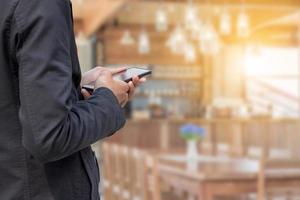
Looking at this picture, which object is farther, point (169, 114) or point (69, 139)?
point (169, 114)

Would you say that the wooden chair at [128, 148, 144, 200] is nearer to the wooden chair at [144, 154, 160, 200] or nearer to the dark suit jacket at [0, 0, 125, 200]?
the wooden chair at [144, 154, 160, 200]

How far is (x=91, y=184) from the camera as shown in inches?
42.0

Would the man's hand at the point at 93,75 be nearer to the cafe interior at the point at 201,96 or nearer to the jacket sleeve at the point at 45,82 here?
the jacket sleeve at the point at 45,82

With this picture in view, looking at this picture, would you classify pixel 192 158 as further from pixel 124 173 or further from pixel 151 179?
pixel 151 179

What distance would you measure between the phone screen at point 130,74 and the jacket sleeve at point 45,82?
0.63ft

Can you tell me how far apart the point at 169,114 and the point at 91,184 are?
856 cm

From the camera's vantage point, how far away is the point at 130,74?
117 cm

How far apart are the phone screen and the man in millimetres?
53

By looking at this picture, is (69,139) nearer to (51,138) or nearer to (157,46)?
(51,138)

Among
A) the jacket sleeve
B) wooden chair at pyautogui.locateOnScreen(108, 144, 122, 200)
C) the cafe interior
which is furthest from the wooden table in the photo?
the jacket sleeve

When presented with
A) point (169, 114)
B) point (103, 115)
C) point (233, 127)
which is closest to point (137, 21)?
point (169, 114)

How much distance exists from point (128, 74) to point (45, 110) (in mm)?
274

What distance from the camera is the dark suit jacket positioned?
37.5 inches

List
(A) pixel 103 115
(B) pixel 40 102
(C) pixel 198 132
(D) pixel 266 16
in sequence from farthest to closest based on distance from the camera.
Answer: (D) pixel 266 16 → (C) pixel 198 132 → (A) pixel 103 115 → (B) pixel 40 102
